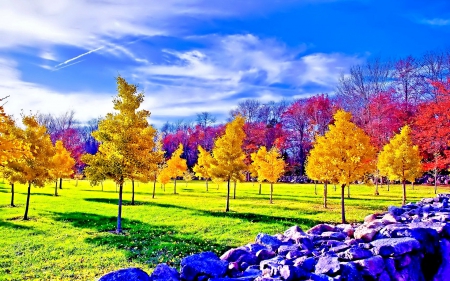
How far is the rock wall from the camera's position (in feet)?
18.2

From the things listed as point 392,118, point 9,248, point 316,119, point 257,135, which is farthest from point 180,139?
point 9,248

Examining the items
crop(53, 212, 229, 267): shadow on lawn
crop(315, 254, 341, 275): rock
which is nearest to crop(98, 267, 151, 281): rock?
crop(315, 254, 341, 275): rock

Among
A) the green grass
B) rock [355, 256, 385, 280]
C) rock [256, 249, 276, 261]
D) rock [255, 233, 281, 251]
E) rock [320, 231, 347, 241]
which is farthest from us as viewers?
the green grass

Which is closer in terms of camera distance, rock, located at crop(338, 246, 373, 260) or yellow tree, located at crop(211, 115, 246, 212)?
rock, located at crop(338, 246, 373, 260)

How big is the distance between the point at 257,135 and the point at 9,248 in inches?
2294

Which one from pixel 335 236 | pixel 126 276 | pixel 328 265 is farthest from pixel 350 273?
pixel 126 276

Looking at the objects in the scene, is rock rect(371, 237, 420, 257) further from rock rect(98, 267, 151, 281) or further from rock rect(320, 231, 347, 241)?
rock rect(98, 267, 151, 281)

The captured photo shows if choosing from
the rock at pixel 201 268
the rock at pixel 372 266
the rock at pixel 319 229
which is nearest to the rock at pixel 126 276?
the rock at pixel 201 268

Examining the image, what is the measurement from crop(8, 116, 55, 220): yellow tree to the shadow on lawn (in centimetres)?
344

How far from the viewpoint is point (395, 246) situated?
660cm

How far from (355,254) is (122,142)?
49.9 feet

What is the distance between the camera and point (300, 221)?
20312 millimetres

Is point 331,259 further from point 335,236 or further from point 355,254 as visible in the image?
point 335,236

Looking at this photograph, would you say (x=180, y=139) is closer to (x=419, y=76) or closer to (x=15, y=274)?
(x=419, y=76)
